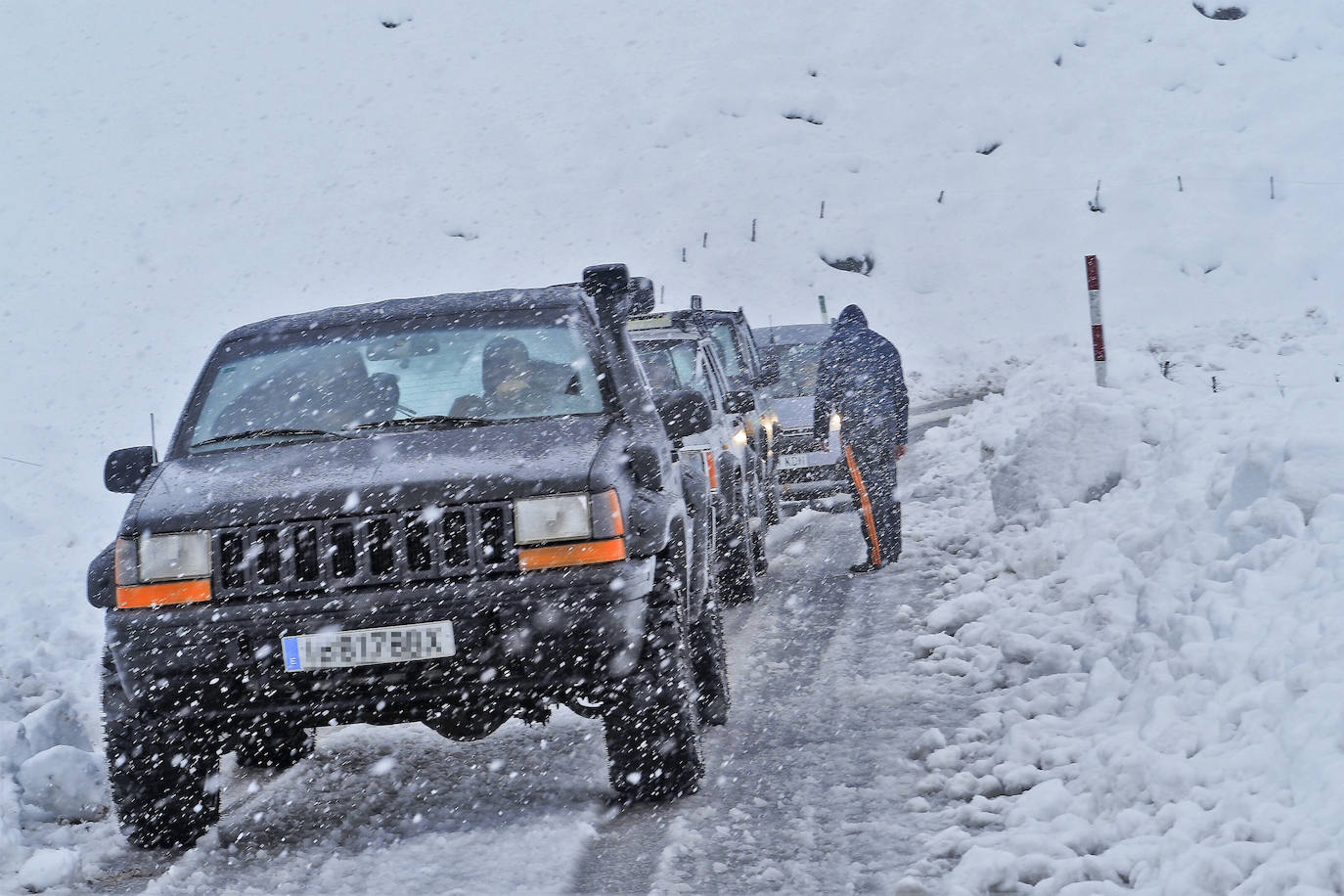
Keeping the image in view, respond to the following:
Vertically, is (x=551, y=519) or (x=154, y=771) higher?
(x=551, y=519)

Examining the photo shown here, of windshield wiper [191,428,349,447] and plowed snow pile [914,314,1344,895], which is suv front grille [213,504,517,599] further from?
plowed snow pile [914,314,1344,895]

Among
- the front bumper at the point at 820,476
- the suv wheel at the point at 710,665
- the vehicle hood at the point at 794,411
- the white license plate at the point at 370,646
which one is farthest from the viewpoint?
the vehicle hood at the point at 794,411

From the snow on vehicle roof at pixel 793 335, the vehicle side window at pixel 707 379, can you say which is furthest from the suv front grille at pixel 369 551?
the snow on vehicle roof at pixel 793 335

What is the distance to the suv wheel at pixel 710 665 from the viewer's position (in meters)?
5.68

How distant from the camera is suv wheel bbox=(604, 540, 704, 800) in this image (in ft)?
15.4

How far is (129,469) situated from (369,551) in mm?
1405

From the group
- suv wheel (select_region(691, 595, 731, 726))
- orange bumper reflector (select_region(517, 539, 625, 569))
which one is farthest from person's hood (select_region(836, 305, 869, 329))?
orange bumper reflector (select_region(517, 539, 625, 569))

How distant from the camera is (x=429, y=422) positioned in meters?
5.11

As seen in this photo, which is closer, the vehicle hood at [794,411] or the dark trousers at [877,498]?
the dark trousers at [877,498]

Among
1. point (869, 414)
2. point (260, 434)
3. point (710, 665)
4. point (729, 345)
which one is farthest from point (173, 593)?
point (729, 345)

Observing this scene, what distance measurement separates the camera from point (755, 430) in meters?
11.7

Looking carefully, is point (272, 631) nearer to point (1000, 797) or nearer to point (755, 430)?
point (1000, 797)

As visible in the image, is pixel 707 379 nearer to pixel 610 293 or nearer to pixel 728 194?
pixel 610 293

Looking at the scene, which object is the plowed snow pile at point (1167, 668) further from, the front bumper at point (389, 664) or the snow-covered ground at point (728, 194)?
the front bumper at point (389, 664)
